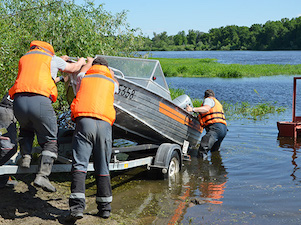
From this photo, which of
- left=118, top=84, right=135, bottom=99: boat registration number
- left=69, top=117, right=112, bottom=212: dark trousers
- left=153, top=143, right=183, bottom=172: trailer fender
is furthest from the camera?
left=153, top=143, right=183, bottom=172: trailer fender

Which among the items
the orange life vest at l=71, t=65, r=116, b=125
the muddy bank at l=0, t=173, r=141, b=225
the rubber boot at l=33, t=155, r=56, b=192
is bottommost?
the muddy bank at l=0, t=173, r=141, b=225

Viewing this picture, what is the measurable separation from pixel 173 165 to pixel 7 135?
3430 mm

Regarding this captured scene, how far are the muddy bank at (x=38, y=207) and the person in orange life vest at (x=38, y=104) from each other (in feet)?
1.23

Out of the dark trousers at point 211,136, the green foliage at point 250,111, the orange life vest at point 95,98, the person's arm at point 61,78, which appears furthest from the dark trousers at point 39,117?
the green foliage at point 250,111

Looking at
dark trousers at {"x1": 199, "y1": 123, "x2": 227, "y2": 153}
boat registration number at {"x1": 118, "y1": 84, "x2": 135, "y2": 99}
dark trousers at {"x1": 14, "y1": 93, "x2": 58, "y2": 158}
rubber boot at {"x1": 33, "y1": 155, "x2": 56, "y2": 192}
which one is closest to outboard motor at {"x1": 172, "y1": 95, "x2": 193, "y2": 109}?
dark trousers at {"x1": 199, "y1": 123, "x2": 227, "y2": 153}

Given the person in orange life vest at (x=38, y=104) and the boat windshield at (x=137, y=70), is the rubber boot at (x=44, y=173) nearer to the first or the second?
the person in orange life vest at (x=38, y=104)

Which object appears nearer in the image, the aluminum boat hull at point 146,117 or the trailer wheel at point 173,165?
the aluminum boat hull at point 146,117

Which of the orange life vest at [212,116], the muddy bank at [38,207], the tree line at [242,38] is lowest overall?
the muddy bank at [38,207]

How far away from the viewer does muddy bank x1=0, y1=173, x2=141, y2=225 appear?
4998mm

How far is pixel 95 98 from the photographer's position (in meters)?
5.09

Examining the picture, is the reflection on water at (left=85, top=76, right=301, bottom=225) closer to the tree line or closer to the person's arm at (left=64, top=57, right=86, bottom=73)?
the person's arm at (left=64, top=57, right=86, bottom=73)

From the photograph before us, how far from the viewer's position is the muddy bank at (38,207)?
16.4 ft

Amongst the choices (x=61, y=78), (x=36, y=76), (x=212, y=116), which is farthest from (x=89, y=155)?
(x=212, y=116)

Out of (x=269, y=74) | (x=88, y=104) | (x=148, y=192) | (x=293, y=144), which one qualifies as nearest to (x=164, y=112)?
(x=148, y=192)
